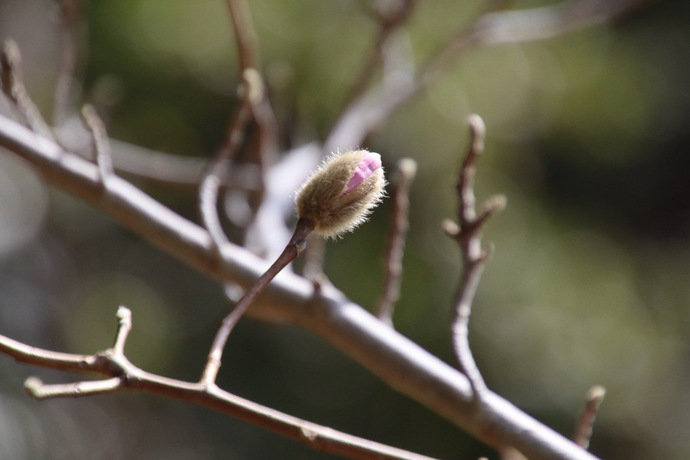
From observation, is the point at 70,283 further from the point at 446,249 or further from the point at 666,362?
the point at 666,362

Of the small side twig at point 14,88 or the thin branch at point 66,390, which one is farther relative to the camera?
the small side twig at point 14,88

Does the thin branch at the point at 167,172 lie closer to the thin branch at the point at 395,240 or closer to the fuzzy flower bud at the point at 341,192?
the thin branch at the point at 395,240

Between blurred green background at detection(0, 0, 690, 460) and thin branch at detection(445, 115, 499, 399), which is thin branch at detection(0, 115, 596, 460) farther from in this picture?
blurred green background at detection(0, 0, 690, 460)

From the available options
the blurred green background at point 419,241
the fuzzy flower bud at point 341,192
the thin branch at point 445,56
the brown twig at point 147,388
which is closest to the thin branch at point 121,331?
the brown twig at point 147,388

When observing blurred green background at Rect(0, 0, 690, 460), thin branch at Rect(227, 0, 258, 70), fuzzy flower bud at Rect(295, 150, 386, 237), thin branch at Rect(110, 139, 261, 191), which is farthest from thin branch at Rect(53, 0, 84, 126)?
blurred green background at Rect(0, 0, 690, 460)

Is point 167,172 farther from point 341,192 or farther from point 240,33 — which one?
point 341,192

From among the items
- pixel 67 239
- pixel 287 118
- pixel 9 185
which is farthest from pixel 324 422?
pixel 9 185
